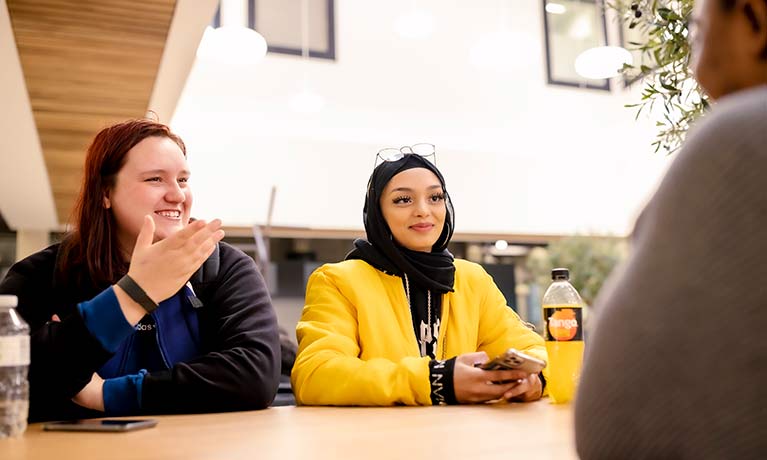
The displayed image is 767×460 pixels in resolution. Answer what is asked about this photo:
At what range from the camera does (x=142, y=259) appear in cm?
133

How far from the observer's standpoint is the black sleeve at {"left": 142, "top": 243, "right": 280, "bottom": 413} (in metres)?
1.45

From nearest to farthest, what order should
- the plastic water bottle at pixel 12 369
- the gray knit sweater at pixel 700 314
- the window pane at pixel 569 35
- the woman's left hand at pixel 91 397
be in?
the gray knit sweater at pixel 700 314 < the plastic water bottle at pixel 12 369 < the woman's left hand at pixel 91 397 < the window pane at pixel 569 35

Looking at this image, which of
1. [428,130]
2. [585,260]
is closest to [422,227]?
[585,260]

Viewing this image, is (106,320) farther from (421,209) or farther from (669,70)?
(669,70)

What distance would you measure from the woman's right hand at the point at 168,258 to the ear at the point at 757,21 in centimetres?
103

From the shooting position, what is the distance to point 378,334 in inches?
69.2

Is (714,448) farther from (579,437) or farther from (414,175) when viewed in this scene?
(414,175)

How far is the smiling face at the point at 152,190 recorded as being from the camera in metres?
1.72

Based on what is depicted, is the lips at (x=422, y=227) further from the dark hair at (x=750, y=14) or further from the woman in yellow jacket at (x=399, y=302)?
the dark hair at (x=750, y=14)

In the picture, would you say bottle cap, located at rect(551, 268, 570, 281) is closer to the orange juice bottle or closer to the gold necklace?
the orange juice bottle

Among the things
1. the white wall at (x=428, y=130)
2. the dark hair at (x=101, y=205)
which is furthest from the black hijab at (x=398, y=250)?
the white wall at (x=428, y=130)

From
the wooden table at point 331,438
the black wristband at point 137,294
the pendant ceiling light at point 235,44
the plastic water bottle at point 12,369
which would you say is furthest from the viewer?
the pendant ceiling light at point 235,44

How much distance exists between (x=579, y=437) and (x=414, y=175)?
53.1 inches

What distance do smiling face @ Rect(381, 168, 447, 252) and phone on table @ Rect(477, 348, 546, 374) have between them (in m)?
0.48
